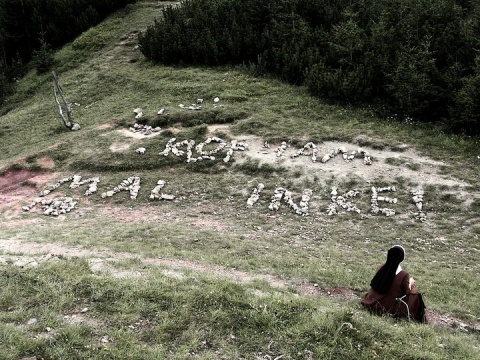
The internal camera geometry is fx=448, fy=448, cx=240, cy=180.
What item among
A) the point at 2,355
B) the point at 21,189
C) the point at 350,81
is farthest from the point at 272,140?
the point at 2,355

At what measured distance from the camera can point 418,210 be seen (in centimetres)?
1869

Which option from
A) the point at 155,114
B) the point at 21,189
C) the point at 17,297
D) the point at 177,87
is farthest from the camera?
the point at 177,87

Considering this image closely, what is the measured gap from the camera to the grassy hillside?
9516 millimetres

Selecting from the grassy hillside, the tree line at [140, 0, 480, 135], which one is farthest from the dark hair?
the tree line at [140, 0, 480, 135]

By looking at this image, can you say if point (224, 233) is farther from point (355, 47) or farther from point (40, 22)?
point (40, 22)

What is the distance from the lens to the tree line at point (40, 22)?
170 feet

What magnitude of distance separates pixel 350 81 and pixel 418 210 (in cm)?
1185

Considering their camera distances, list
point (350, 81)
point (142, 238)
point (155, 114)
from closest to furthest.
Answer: point (142, 238) → point (350, 81) → point (155, 114)

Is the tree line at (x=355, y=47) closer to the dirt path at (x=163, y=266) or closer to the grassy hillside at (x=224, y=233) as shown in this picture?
the grassy hillside at (x=224, y=233)

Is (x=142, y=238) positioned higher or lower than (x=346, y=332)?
lower

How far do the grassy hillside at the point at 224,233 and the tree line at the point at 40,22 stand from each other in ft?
58.3

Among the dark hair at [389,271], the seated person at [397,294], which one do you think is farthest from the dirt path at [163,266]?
the dark hair at [389,271]

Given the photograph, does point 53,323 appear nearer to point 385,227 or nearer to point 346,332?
point 346,332

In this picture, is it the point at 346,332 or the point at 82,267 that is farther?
the point at 82,267
